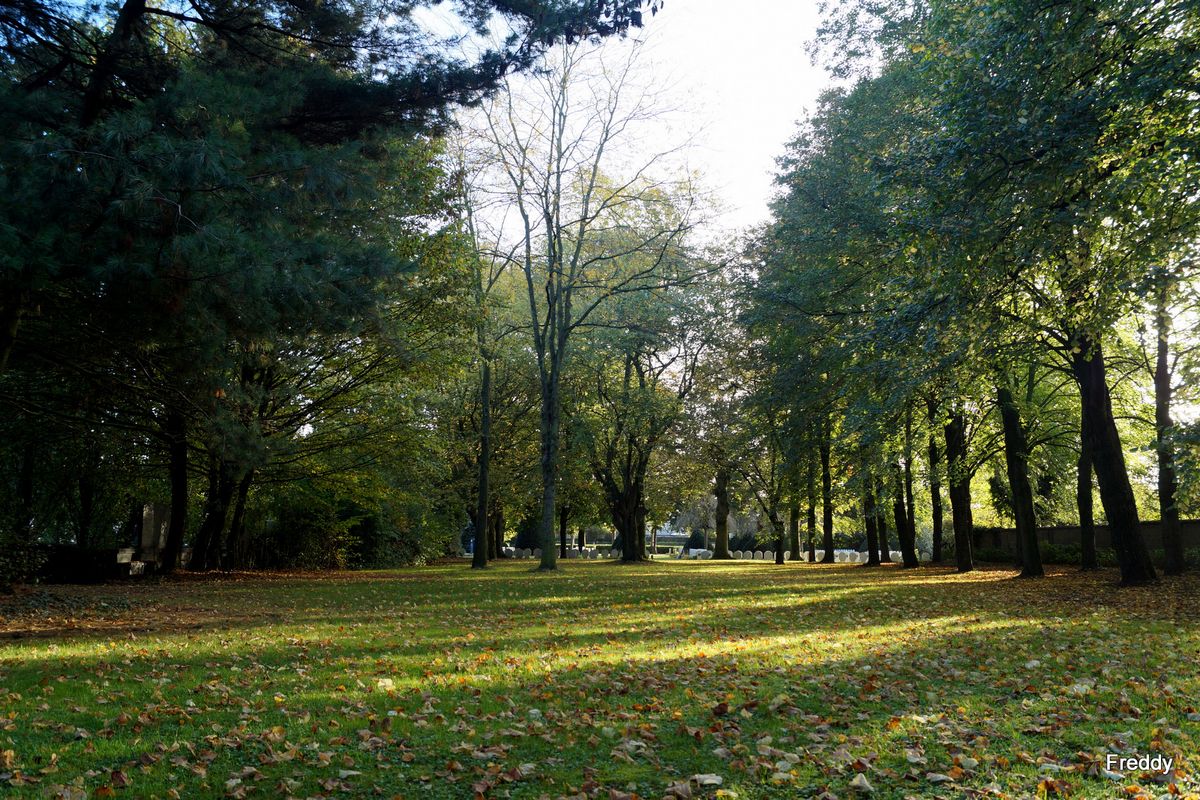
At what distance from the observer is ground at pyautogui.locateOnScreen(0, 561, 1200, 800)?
423 centimetres

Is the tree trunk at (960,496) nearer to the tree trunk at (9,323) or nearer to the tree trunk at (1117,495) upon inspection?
the tree trunk at (1117,495)

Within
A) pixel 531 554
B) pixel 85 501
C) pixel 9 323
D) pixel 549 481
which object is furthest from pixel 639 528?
pixel 9 323

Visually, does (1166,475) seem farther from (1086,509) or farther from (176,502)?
(176,502)

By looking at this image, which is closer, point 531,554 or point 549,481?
point 549,481

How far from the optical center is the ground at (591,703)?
423cm

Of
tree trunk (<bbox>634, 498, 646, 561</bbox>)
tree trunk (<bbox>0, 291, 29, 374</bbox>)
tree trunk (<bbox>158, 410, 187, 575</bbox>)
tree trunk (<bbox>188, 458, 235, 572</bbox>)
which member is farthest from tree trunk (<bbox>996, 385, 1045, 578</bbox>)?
tree trunk (<bbox>158, 410, 187, 575</bbox>)

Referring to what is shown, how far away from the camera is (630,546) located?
34688 mm

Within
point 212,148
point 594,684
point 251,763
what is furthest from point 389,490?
point 251,763

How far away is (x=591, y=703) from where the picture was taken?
6051 mm

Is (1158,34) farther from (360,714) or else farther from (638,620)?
(360,714)

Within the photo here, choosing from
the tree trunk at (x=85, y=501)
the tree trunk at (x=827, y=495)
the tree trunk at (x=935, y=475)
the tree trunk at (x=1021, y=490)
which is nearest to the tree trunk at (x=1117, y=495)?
the tree trunk at (x=1021, y=490)

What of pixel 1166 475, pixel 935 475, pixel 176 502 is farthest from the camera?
pixel 935 475

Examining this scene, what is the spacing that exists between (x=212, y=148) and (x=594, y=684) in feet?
22.0

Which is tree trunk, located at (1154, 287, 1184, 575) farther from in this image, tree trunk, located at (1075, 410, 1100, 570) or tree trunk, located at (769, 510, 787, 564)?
tree trunk, located at (769, 510, 787, 564)
